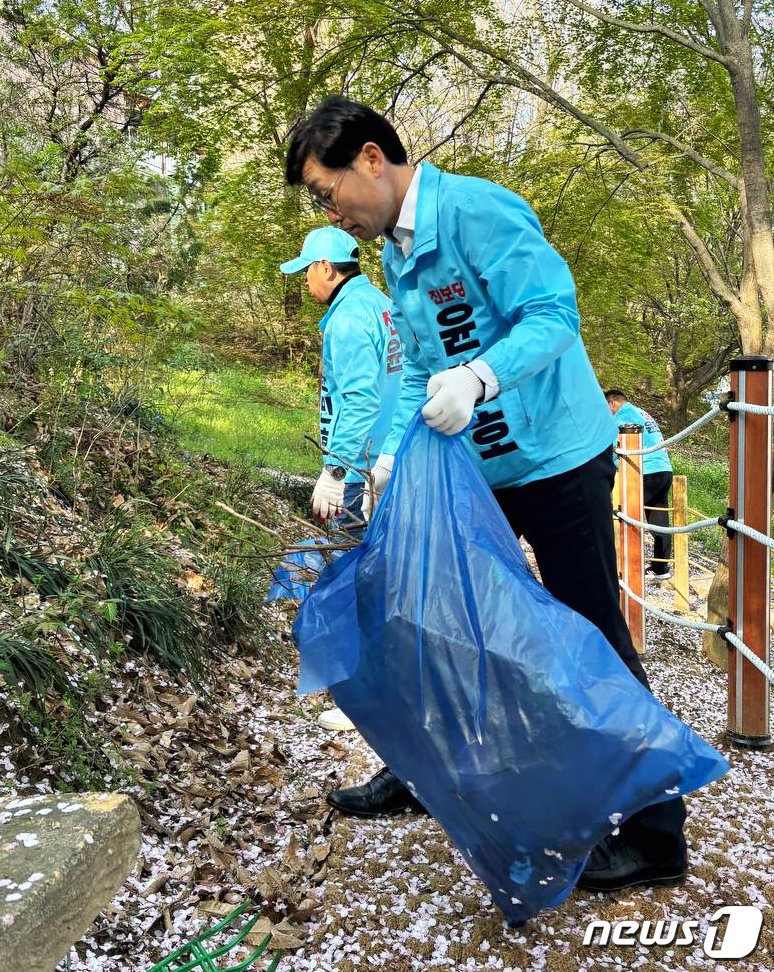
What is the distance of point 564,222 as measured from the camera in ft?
24.7

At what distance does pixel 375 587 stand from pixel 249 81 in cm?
591

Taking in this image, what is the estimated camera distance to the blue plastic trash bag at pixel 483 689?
58.2 inches

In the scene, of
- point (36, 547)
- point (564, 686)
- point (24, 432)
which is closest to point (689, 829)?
point (564, 686)

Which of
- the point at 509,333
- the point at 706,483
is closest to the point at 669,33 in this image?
the point at 509,333

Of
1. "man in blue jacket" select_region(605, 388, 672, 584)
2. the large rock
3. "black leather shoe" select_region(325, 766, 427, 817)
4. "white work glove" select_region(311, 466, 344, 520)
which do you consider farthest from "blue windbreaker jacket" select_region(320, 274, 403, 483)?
"man in blue jacket" select_region(605, 388, 672, 584)

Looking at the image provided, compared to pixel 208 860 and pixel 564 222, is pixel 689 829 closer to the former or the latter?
pixel 208 860

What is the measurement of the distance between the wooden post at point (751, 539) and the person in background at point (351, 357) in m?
1.25

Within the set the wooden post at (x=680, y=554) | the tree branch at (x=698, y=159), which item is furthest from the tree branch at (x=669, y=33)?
the wooden post at (x=680, y=554)

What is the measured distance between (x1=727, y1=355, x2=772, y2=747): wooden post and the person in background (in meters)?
1.25

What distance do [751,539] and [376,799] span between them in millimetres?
1421

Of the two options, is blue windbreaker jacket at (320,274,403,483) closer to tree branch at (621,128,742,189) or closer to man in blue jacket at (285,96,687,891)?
man in blue jacket at (285,96,687,891)

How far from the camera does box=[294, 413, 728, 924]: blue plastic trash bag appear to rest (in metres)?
1.48

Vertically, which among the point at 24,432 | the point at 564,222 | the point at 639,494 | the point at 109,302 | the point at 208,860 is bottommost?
the point at 208,860

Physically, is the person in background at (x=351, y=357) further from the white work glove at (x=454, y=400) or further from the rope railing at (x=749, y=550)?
the white work glove at (x=454, y=400)
